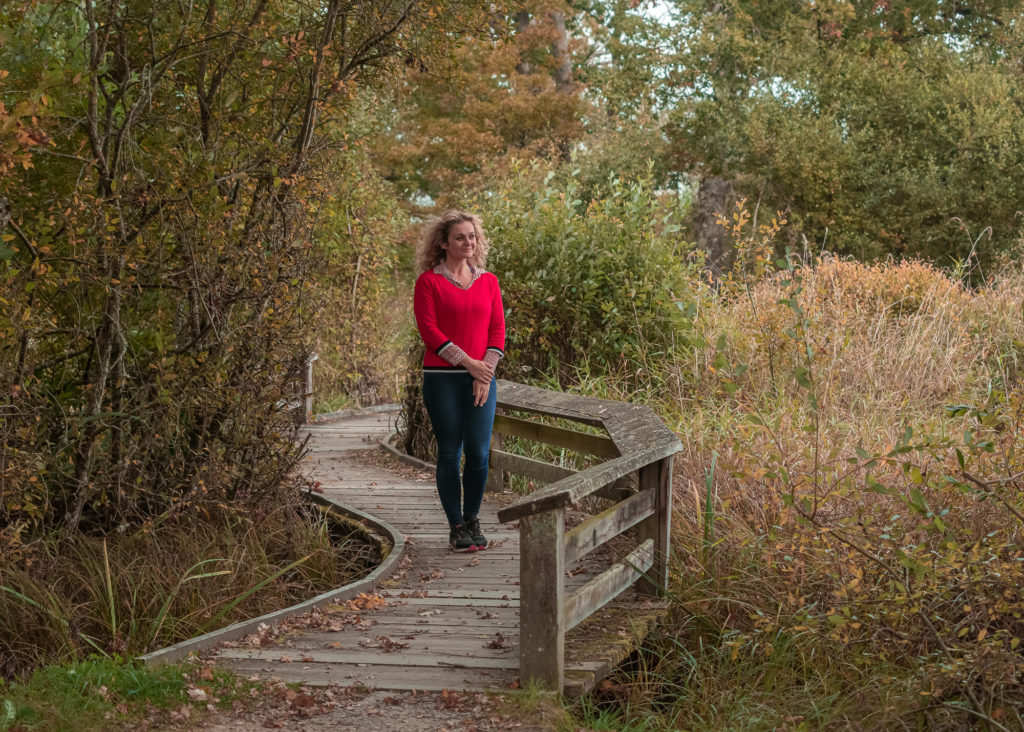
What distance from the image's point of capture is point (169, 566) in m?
5.05

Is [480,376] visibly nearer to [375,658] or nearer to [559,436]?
[559,436]

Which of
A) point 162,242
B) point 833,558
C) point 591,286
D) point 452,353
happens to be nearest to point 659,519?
point 833,558

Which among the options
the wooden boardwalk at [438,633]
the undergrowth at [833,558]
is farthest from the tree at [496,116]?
the wooden boardwalk at [438,633]

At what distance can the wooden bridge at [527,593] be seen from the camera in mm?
4016

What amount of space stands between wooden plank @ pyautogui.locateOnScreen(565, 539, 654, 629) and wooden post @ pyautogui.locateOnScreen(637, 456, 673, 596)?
0.10m

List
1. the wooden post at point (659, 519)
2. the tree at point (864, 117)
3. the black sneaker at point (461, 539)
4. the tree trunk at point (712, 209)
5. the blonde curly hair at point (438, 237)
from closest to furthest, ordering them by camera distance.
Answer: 1. the wooden post at point (659, 519)
2. the blonde curly hair at point (438, 237)
3. the black sneaker at point (461, 539)
4. the tree at point (864, 117)
5. the tree trunk at point (712, 209)

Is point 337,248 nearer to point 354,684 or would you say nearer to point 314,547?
point 314,547

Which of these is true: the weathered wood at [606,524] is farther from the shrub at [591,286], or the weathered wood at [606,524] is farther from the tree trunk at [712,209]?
the tree trunk at [712,209]

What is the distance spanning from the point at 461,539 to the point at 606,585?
1.78 metres

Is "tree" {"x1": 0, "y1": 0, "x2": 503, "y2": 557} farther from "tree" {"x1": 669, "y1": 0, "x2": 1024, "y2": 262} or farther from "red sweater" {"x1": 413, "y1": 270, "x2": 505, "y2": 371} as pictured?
"tree" {"x1": 669, "y1": 0, "x2": 1024, "y2": 262}

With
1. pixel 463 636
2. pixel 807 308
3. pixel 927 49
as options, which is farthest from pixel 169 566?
pixel 927 49

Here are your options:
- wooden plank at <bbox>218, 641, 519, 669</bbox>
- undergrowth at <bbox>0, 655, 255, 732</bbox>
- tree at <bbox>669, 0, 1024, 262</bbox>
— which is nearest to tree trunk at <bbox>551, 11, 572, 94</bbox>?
tree at <bbox>669, 0, 1024, 262</bbox>

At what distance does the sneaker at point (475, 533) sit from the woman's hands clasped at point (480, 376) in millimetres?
943

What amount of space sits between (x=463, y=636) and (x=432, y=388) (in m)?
1.48
